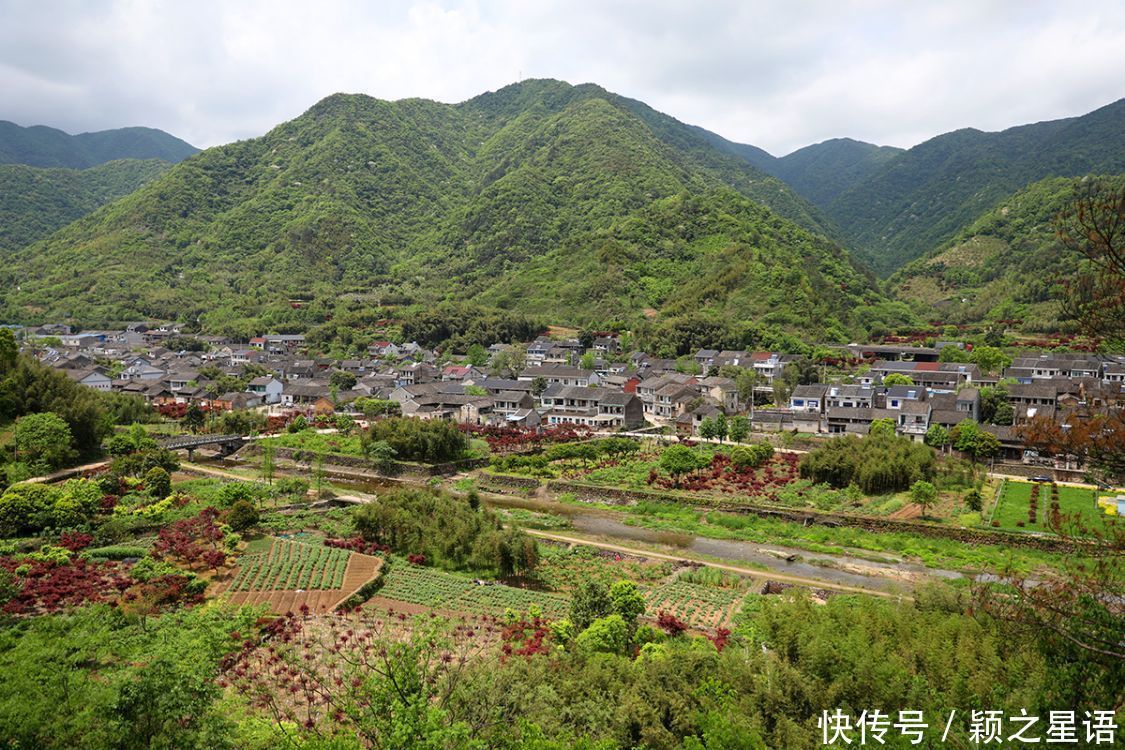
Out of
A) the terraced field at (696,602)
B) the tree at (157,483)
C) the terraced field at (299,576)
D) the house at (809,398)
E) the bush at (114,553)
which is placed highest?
the house at (809,398)

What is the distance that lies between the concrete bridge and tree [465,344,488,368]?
31627mm

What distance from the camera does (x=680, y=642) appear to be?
17.5m

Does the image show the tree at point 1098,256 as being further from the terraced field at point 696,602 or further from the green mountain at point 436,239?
the green mountain at point 436,239

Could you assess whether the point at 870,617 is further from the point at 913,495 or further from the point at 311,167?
the point at 311,167

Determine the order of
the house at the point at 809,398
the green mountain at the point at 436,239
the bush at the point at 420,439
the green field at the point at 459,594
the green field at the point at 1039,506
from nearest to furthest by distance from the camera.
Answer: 1. the green field at the point at 459,594
2. the green field at the point at 1039,506
3. the bush at the point at 420,439
4. the house at the point at 809,398
5. the green mountain at the point at 436,239

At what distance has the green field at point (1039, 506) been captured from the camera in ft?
91.9

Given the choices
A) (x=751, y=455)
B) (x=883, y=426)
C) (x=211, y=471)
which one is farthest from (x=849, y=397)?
→ (x=211, y=471)

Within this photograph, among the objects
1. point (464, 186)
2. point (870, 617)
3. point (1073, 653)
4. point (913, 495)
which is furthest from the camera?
point (464, 186)

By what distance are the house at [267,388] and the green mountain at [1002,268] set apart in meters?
83.6

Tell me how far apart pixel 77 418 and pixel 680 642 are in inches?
1492

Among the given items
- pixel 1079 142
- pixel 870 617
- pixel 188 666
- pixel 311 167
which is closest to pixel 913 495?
pixel 870 617

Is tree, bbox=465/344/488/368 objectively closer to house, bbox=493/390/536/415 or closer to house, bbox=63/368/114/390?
house, bbox=493/390/536/415

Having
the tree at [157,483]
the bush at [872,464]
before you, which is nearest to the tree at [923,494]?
the bush at [872,464]

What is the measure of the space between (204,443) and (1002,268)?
371ft
